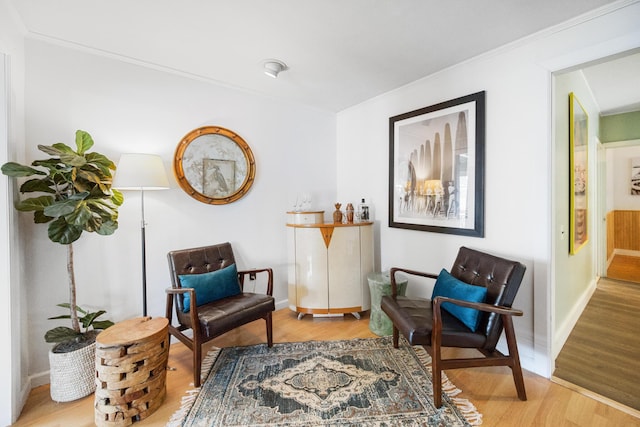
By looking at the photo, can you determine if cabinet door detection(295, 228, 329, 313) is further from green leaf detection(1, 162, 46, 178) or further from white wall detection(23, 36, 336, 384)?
green leaf detection(1, 162, 46, 178)

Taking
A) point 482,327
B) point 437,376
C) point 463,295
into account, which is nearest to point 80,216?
point 437,376

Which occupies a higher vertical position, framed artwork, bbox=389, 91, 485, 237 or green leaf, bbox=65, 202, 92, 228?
framed artwork, bbox=389, 91, 485, 237

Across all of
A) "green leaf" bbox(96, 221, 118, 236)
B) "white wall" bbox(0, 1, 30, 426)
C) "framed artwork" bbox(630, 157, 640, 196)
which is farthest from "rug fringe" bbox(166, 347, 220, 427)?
"framed artwork" bbox(630, 157, 640, 196)

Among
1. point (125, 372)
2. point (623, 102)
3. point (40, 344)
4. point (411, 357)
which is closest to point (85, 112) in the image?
point (40, 344)

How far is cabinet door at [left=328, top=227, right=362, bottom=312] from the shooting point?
2.93 metres

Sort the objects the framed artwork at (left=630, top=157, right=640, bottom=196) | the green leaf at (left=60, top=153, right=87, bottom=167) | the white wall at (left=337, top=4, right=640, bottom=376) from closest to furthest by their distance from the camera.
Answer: the green leaf at (left=60, top=153, right=87, bottom=167) → the white wall at (left=337, top=4, right=640, bottom=376) → the framed artwork at (left=630, top=157, right=640, bottom=196)

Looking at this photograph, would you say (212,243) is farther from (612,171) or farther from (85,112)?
(612,171)

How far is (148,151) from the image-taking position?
242cm

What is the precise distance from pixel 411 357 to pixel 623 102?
4172mm

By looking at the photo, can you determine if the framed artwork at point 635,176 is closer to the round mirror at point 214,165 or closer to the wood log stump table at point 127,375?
the round mirror at point 214,165

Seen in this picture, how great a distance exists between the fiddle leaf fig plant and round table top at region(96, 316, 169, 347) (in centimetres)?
34

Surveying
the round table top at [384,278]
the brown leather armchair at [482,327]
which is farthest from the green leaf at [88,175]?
the round table top at [384,278]

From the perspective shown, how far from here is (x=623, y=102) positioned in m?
3.48

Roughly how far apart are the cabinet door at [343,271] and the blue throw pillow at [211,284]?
0.98 meters
